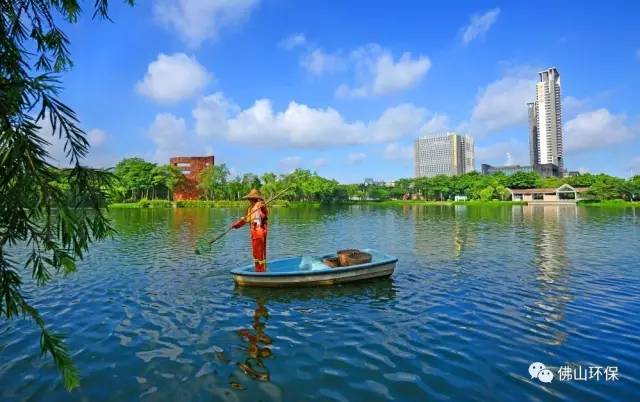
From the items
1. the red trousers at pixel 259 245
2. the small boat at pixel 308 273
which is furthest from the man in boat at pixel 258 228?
the small boat at pixel 308 273

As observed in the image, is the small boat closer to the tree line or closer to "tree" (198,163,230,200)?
the tree line

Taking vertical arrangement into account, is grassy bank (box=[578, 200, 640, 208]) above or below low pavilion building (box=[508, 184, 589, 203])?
below

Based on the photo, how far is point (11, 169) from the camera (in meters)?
3.28

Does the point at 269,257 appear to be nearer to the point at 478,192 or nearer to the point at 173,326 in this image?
the point at 173,326

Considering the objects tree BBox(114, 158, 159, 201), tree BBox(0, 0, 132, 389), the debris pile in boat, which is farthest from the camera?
tree BBox(114, 158, 159, 201)

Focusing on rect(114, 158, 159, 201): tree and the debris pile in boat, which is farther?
rect(114, 158, 159, 201): tree

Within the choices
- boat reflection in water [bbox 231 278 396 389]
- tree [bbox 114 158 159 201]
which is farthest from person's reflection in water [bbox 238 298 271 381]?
tree [bbox 114 158 159 201]

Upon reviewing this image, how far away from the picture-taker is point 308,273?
591 inches

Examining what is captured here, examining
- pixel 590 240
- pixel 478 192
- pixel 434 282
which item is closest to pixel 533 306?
pixel 434 282

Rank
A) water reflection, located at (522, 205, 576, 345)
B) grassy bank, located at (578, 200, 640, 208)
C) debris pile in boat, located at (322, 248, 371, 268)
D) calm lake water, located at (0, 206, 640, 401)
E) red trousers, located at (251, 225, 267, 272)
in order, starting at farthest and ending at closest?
grassy bank, located at (578, 200, 640, 208), debris pile in boat, located at (322, 248, 371, 268), red trousers, located at (251, 225, 267, 272), water reflection, located at (522, 205, 576, 345), calm lake water, located at (0, 206, 640, 401)

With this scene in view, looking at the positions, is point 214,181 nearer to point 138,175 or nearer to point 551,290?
point 138,175

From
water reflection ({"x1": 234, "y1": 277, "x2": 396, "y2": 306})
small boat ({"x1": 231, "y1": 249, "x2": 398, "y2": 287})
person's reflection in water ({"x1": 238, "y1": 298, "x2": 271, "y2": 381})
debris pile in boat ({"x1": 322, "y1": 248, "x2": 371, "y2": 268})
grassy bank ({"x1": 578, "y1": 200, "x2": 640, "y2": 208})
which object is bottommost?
person's reflection in water ({"x1": 238, "y1": 298, "x2": 271, "y2": 381})

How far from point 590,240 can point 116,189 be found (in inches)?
1322

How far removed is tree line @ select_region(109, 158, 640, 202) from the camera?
109 metres
